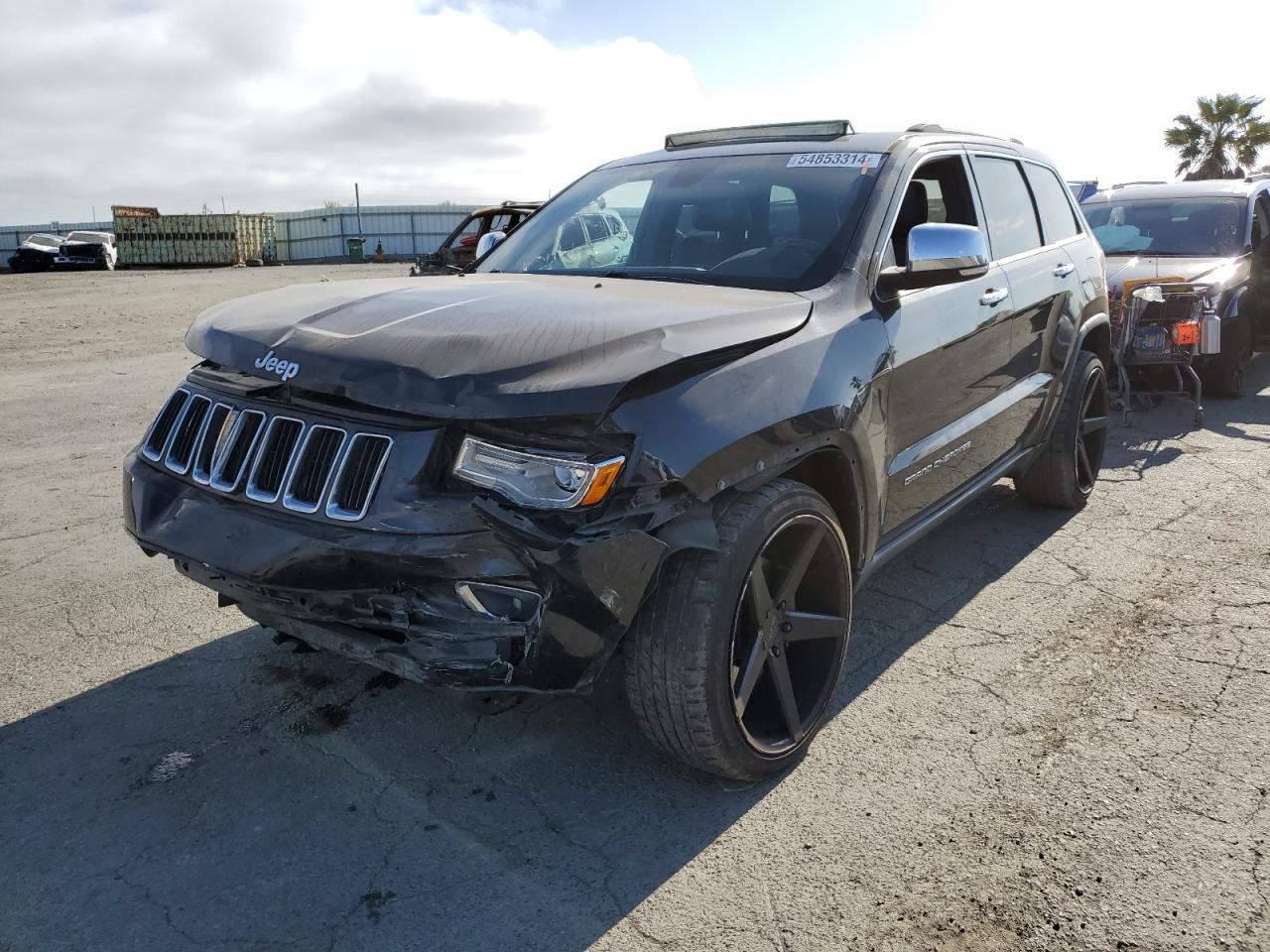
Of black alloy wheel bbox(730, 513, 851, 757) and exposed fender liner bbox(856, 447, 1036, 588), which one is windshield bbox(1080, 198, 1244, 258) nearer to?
exposed fender liner bbox(856, 447, 1036, 588)

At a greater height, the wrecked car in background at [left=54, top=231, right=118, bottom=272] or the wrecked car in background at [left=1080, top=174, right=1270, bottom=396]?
the wrecked car in background at [left=54, top=231, right=118, bottom=272]

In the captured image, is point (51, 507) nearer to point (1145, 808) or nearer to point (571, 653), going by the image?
point (571, 653)

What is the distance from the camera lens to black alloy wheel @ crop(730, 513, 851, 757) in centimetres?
279

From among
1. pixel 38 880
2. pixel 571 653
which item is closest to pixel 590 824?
pixel 571 653

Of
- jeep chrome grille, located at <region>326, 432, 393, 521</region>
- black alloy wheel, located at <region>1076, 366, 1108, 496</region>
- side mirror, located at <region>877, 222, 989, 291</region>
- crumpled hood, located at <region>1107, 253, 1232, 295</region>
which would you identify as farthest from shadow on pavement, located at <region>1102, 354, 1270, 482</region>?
jeep chrome grille, located at <region>326, 432, 393, 521</region>

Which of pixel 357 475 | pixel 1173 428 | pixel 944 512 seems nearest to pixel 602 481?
pixel 357 475

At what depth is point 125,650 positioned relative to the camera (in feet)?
12.1

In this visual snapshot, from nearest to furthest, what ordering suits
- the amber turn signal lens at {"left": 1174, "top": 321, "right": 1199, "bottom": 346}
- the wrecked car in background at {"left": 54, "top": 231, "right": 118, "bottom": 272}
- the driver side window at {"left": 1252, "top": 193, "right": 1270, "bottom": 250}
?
the amber turn signal lens at {"left": 1174, "top": 321, "right": 1199, "bottom": 346} < the driver side window at {"left": 1252, "top": 193, "right": 1270, "bottom": 250} < the wrecked car in background at {"left": 54, "top": 231, "right": 118, "bottom": 272}

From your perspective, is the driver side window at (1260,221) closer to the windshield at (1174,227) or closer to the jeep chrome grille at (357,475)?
the windshield at (1174,227)

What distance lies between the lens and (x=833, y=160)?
3.67 metres

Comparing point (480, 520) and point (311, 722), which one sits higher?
point (480, 520)

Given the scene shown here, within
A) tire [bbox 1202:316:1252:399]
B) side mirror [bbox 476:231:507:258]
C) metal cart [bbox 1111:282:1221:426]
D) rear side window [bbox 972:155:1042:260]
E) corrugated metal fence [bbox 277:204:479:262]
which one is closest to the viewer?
rear side window [bbox 972:155:1042:260]

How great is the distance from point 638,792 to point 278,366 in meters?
1.57

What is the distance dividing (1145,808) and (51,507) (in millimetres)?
5351
